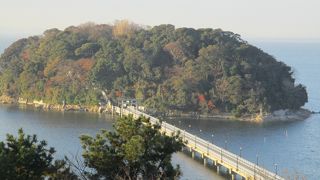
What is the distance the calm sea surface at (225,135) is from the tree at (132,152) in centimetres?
1127

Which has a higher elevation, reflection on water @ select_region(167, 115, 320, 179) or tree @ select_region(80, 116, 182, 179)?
tree @ select_region(80, 116, 182, 179)

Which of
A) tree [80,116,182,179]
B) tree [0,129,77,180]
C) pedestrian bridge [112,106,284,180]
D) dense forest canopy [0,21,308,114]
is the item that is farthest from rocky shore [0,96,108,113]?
tree [0,129,77,180]

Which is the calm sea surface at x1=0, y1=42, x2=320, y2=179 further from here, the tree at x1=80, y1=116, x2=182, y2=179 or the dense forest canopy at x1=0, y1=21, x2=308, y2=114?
the tree at x1=80, y1=116, x2=182, y2=179

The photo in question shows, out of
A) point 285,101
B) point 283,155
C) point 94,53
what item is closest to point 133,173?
point 283,155

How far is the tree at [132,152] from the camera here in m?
13.1

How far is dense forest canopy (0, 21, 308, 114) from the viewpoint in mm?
44750

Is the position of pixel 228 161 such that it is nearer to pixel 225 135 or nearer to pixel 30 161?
pixel 225 135

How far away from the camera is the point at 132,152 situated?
12961mm

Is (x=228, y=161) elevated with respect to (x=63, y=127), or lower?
lower

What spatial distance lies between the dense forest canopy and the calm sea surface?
125 inches

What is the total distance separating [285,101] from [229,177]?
21.5 metres

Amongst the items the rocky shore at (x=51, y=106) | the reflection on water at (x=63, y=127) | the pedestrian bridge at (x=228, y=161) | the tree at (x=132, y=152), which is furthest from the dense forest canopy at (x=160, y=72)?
the tree at (x=132, y=152)

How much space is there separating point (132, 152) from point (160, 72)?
3465 cm

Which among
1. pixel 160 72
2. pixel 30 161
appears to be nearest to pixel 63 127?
pixel 160 72
